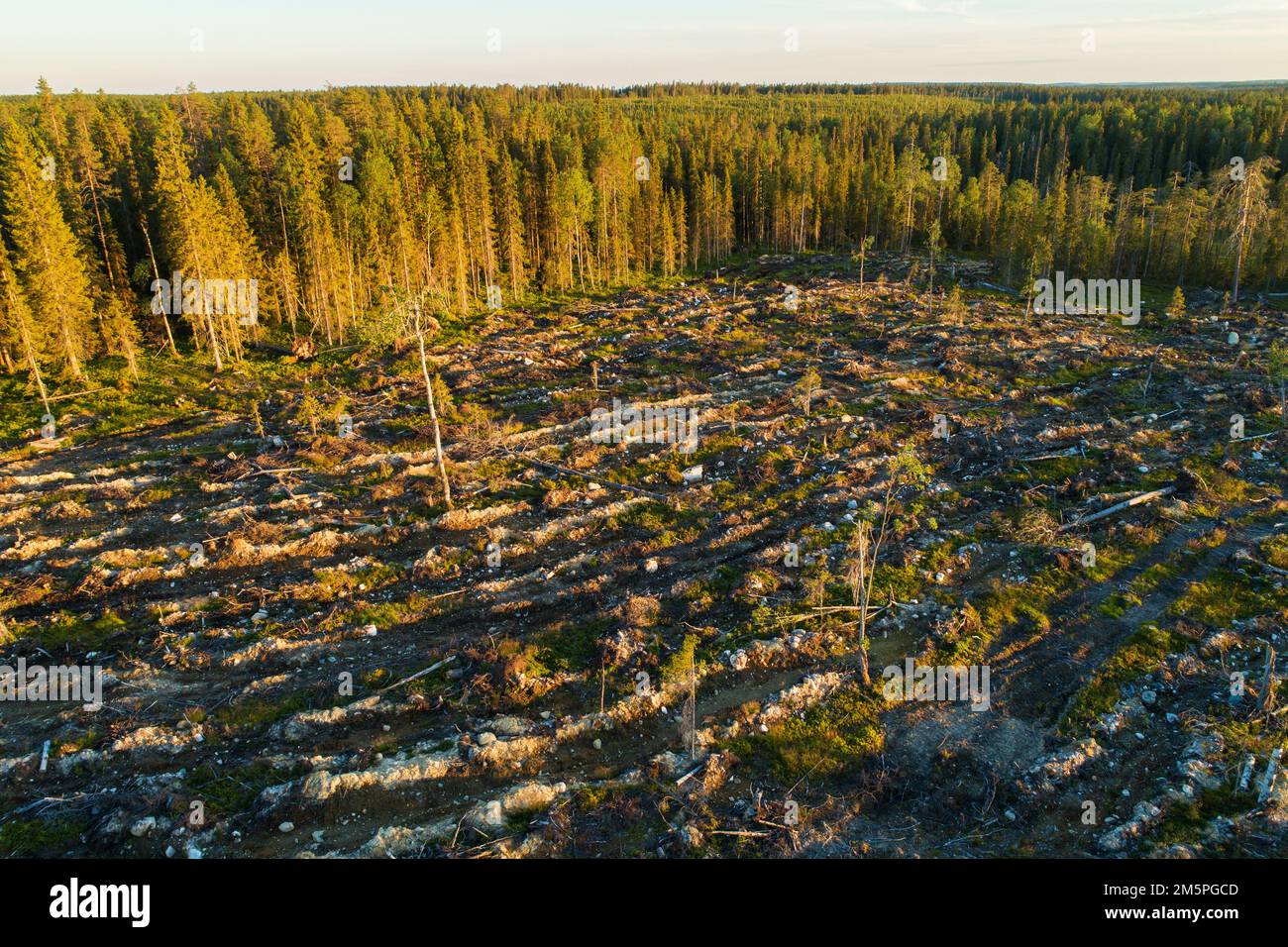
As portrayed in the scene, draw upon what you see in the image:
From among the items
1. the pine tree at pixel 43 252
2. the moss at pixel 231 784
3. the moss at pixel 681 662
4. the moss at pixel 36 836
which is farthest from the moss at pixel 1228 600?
the pine tree at pixel 43 252

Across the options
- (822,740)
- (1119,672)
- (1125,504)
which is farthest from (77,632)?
(1125,504)

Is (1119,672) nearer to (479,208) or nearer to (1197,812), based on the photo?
(1197,812)

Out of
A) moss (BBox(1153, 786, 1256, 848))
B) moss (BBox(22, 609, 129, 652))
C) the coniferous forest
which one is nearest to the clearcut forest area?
moss (BBox(1153, 786, 1256, 848))

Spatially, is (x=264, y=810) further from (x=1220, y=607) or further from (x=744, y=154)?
(x=744, y=154)

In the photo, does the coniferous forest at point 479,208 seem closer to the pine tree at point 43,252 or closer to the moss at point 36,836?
the pine tree at point 43,252

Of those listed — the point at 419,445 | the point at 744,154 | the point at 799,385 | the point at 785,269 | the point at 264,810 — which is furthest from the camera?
the point at 744,154
